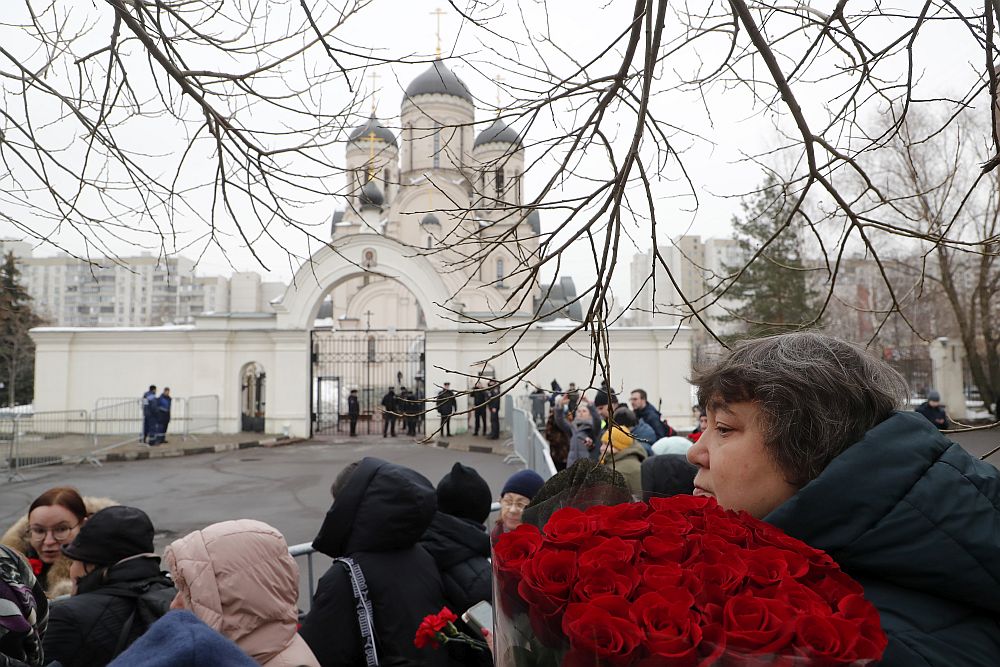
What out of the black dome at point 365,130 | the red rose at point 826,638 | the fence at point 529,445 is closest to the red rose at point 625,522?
the red rose at point 826,638

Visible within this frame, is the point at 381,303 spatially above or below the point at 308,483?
above

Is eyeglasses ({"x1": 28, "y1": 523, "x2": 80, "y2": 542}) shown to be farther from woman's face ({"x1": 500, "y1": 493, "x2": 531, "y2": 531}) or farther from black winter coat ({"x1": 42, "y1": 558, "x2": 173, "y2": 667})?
woman's face ({"x1": 500, "y1": 493, "x2": 531, "y2": 531})

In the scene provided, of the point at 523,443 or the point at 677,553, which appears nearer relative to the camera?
the point at 677,553

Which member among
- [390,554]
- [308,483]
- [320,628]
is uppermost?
[390,554]

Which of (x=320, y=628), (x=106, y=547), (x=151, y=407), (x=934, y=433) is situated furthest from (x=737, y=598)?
(x=151, y=407)

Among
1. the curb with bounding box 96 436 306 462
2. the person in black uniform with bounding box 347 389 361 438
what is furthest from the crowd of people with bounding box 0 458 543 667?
the person in black uniform with bounding box 347 389 361 438

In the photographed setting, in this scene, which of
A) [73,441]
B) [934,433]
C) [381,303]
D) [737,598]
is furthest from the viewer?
[381,303]

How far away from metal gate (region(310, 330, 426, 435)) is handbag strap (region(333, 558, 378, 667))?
363 inches

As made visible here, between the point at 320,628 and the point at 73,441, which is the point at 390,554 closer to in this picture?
the point at 320,628

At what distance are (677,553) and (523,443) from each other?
12.2m

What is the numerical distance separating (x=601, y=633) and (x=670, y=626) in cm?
8

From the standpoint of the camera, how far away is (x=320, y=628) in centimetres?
266

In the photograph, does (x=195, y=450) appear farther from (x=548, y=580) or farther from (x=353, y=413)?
(x=548, y=580)

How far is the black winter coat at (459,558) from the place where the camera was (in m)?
3.07
